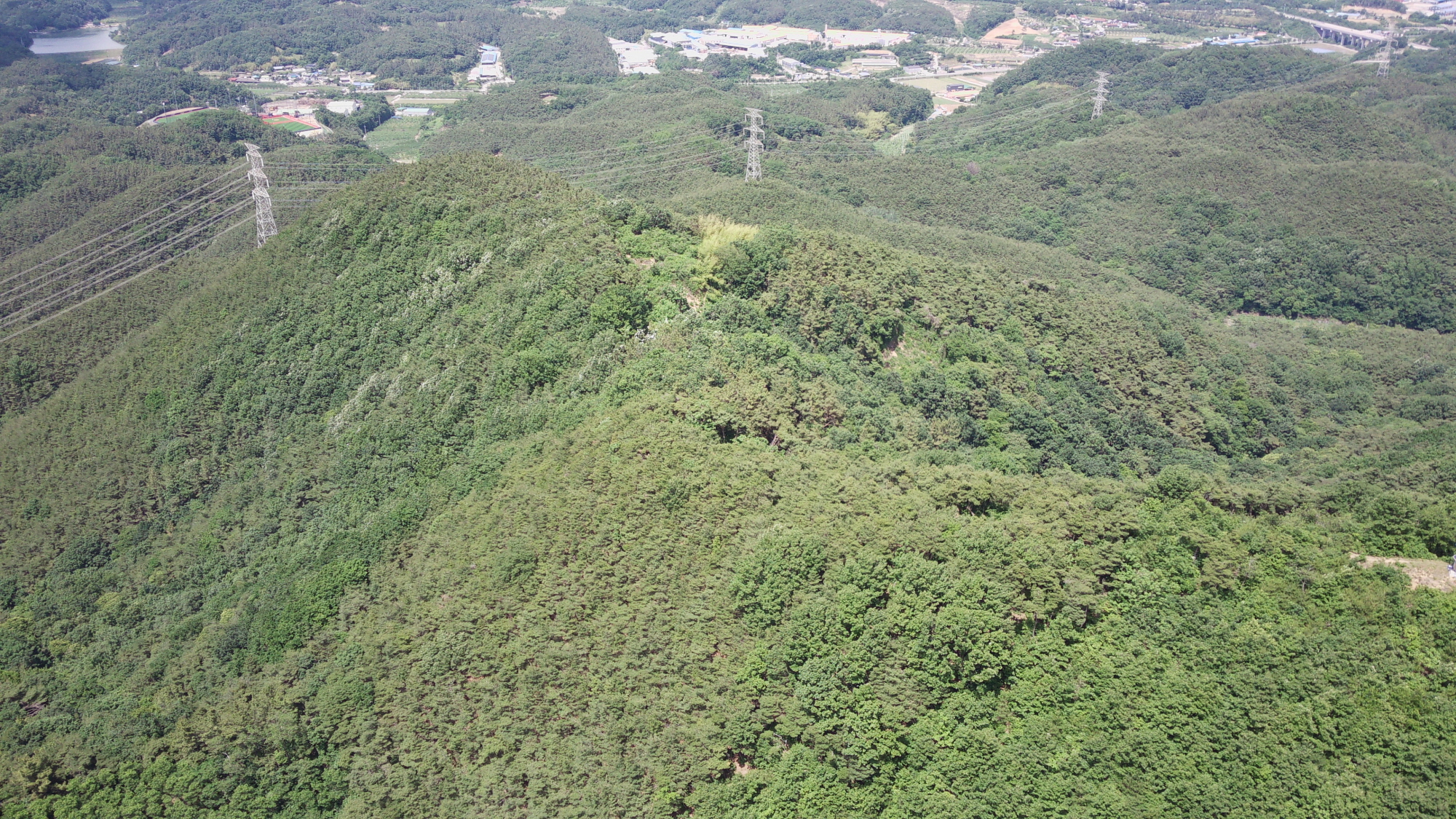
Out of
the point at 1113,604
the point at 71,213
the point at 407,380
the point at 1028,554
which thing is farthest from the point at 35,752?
the point at 71,213

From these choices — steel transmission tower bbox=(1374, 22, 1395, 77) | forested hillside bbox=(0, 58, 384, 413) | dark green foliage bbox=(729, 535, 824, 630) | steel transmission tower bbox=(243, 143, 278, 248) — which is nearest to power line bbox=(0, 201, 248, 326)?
forested hillside bbox=(0, 58, 384, 413)

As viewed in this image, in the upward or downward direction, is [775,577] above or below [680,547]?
above

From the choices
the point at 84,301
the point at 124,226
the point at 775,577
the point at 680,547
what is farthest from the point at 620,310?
the point at 124,226

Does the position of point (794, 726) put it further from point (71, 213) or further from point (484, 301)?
point (71, 213)

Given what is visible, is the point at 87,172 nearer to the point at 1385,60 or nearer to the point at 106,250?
the point at 106,250

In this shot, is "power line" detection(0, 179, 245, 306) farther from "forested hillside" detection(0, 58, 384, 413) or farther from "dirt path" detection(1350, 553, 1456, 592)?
"dirt path" detection(1350, 553, 1456, 592)

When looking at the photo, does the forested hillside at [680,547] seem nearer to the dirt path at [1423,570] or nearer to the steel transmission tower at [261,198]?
the dirt path at [1423,570]
